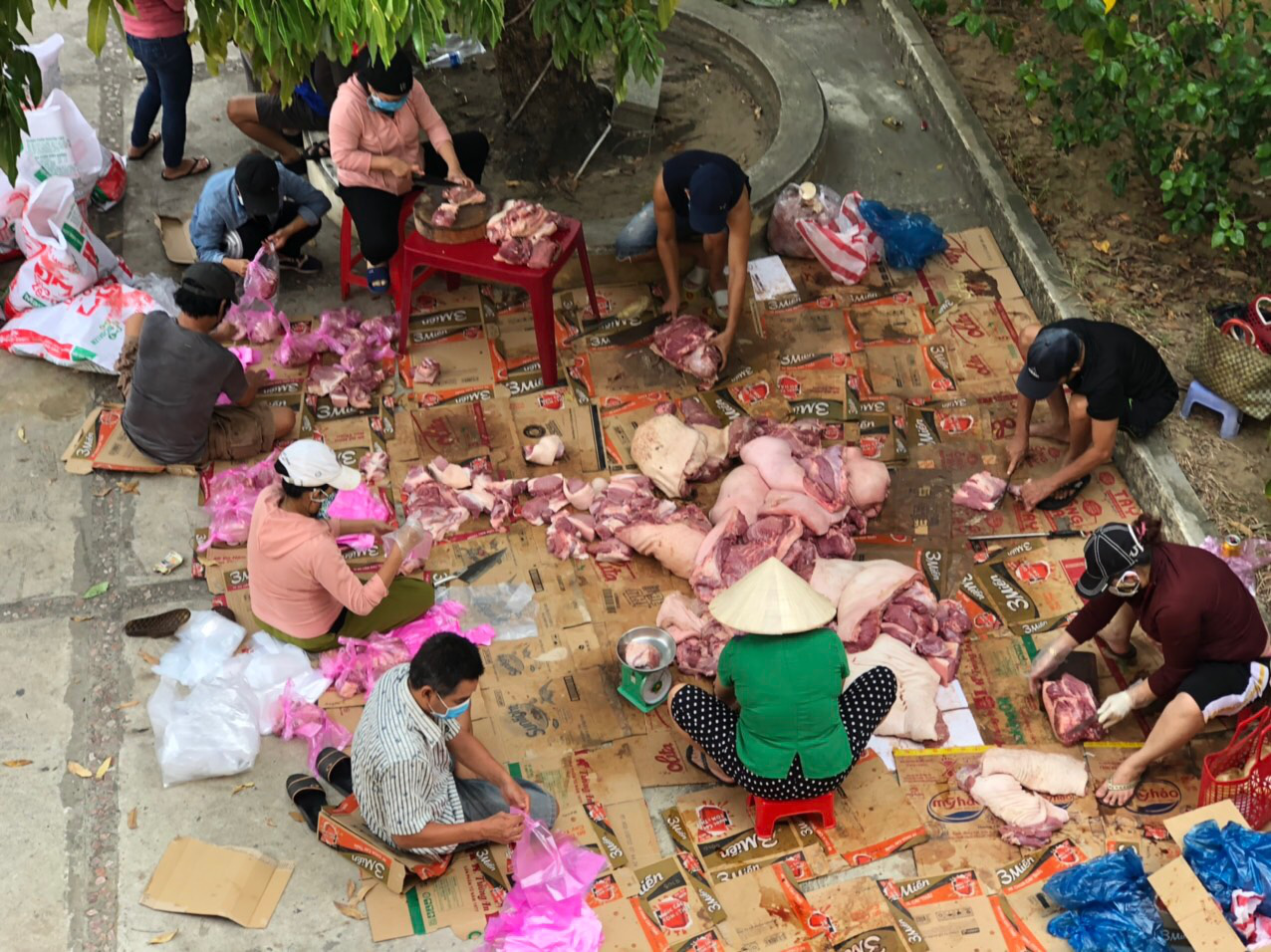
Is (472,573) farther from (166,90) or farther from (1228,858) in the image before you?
(166,90)

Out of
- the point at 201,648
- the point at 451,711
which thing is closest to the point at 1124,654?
the point at 451,711

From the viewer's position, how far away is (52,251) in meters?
6.87

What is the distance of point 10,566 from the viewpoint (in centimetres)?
588

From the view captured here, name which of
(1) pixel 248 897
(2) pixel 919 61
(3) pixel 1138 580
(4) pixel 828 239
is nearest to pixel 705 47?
(2) pixel 919 61

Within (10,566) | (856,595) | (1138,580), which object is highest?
(1138,580)

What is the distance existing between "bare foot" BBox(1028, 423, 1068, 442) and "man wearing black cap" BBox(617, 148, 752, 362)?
1641 mm

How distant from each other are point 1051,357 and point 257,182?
13.7ft

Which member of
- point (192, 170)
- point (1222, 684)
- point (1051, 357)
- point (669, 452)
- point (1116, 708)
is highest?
point (1051, 357)

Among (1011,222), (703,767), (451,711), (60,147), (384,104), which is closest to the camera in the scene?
(451,711)

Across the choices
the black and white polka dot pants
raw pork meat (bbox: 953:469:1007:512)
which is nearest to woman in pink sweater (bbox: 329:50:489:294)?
raw pork meat (bbox: 953:469:1007:512)

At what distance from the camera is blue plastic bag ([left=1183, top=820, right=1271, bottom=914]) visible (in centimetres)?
450

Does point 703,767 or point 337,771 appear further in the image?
point 703,767

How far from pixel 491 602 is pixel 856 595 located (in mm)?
1635

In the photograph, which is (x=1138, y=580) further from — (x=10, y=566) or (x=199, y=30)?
(x=10, y=566)
